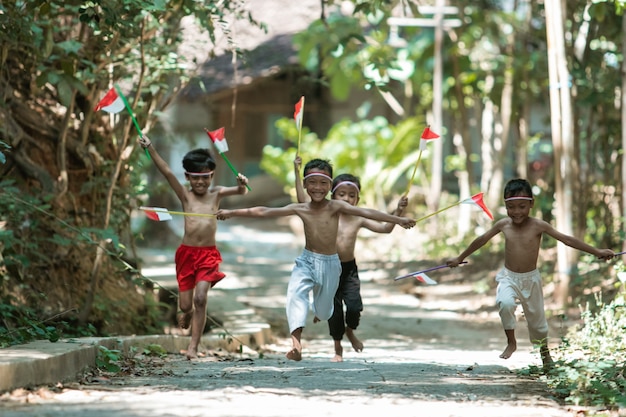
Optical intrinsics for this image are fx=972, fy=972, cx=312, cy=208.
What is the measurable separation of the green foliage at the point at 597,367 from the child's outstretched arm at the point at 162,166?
3405 millimetres

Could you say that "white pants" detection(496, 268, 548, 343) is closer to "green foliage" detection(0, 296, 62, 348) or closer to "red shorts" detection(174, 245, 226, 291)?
"red shorts" detection(174, 245, 226, 291)

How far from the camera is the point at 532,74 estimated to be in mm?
18250

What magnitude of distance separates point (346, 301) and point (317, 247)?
0.95 metres

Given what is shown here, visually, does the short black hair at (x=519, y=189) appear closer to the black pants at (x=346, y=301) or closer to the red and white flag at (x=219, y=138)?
the black pants at (x=346, y=301)

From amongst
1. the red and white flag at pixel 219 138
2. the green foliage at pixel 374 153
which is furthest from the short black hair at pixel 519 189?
the green foliage at pixel 374 153

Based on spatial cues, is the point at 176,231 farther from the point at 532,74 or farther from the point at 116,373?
the point at 116,373

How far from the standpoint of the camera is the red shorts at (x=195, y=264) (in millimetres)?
8203

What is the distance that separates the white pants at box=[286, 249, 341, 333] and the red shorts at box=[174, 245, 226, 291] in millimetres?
771

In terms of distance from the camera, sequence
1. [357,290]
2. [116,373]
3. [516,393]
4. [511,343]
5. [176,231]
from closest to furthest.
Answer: [516,393], [116,373], [511,343], [357,290], [176,231]

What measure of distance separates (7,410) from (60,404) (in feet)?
0.94

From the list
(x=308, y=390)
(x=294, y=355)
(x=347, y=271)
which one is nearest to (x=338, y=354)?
(x=347, y=271)

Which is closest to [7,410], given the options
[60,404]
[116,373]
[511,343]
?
[60,404]

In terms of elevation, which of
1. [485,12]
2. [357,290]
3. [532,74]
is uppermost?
[485,12]

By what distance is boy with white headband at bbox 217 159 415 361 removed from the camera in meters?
7.51
